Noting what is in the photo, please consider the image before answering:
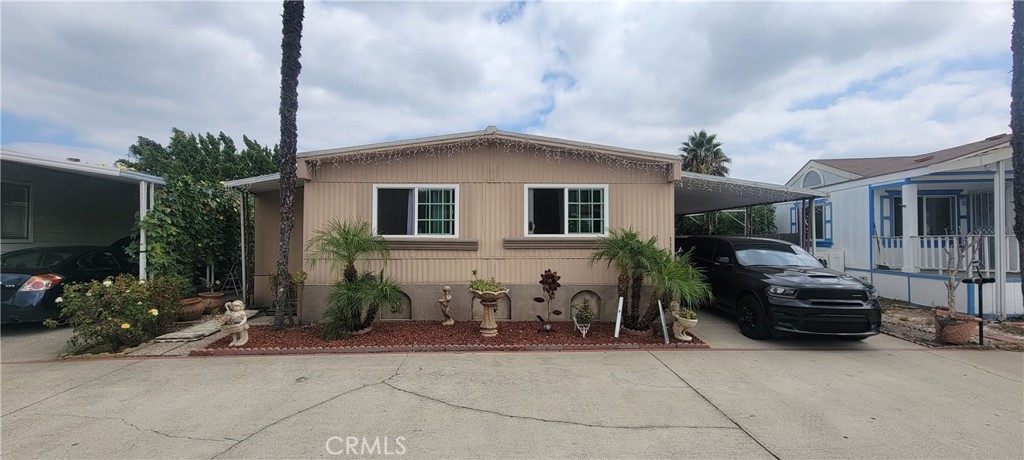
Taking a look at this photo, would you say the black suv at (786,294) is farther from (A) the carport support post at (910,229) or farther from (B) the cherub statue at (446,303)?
(B) the cherub statue at (446,303)

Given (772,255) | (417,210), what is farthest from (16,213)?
(772,255)

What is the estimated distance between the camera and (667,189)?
8.45 meters

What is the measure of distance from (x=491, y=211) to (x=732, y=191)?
18.8ft

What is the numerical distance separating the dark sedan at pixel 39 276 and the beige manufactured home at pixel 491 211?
4463 mm

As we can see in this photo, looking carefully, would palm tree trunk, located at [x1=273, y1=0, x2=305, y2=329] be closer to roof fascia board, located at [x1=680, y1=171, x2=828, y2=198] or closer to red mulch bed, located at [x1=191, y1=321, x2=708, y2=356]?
red mulch bed, located at [x1=191, y1=321, x2=708, y2=356]

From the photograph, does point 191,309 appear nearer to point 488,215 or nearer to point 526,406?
point 488,215

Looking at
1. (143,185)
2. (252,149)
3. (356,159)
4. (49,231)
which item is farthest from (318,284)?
(252,149)

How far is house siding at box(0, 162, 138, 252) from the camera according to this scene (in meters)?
10.2

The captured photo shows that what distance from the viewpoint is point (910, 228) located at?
33.8 ft

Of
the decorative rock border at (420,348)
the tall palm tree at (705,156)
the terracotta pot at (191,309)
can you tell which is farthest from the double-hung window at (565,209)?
the tall palm tree at (705,156)

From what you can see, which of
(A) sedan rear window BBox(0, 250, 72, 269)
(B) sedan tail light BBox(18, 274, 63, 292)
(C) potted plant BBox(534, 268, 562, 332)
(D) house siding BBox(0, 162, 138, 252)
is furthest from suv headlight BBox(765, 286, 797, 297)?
(D) house siding BBox(0, 162, 138, 252)

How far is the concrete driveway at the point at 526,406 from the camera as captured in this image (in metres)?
3.65

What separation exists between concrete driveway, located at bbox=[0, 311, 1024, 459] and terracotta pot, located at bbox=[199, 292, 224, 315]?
3038 millimetres

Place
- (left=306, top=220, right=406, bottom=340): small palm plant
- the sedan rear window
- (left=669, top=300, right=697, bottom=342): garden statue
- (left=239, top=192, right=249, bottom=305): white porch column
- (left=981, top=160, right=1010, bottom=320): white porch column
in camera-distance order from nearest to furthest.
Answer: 1. (left=669, top=300, right=697, bottom=342): garden statue
2. (left=306, top=220, right=406, bottom=340): small palm plant
3. the sedan rear window
4. (left=981, top=160, right=1010, bottom=320): white porch column
5. (left=239, top=192, right=249, bottom=305): white porch column
